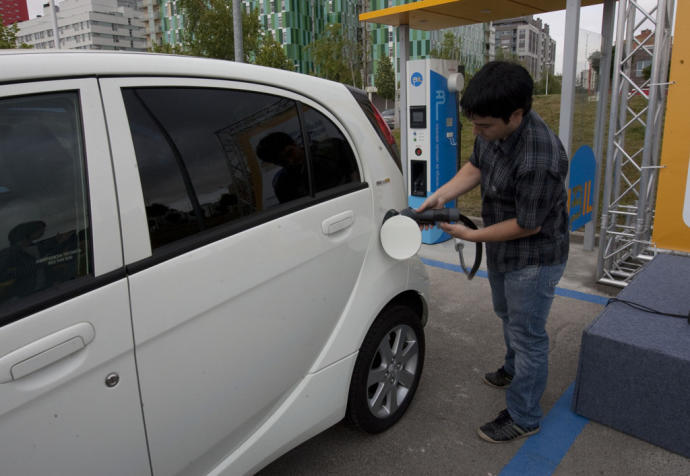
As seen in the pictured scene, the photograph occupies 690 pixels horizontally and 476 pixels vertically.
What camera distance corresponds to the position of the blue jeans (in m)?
2.30

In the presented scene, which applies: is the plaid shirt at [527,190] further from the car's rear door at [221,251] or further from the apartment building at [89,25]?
the apartment building at [89,25]

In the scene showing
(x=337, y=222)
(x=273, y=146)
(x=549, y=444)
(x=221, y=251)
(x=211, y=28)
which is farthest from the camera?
(x=211, y=28)

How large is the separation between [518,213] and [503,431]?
3.79 feet

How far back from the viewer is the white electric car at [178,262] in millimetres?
1254

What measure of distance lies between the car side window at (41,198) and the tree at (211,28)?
67.5 feet

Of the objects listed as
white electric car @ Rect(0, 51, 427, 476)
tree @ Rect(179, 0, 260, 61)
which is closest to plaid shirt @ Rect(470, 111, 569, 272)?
white electric car @ Rect(0, 51, 427, 476)

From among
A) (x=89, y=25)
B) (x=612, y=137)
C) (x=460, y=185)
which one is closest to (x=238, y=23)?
(x=612, y=137)

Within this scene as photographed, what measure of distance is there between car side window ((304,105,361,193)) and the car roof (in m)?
0.13

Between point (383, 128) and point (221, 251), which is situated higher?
point (383, 128)

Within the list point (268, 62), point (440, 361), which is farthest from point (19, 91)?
point (268, 62)

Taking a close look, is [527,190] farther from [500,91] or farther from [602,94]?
[602,94]

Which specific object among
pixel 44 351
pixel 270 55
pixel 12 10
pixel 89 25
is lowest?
pixel 44 351

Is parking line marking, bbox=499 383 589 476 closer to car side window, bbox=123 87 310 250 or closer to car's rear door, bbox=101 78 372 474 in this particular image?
car's rear door, bbox=101 78 372 474

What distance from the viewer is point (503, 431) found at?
8.23ft
